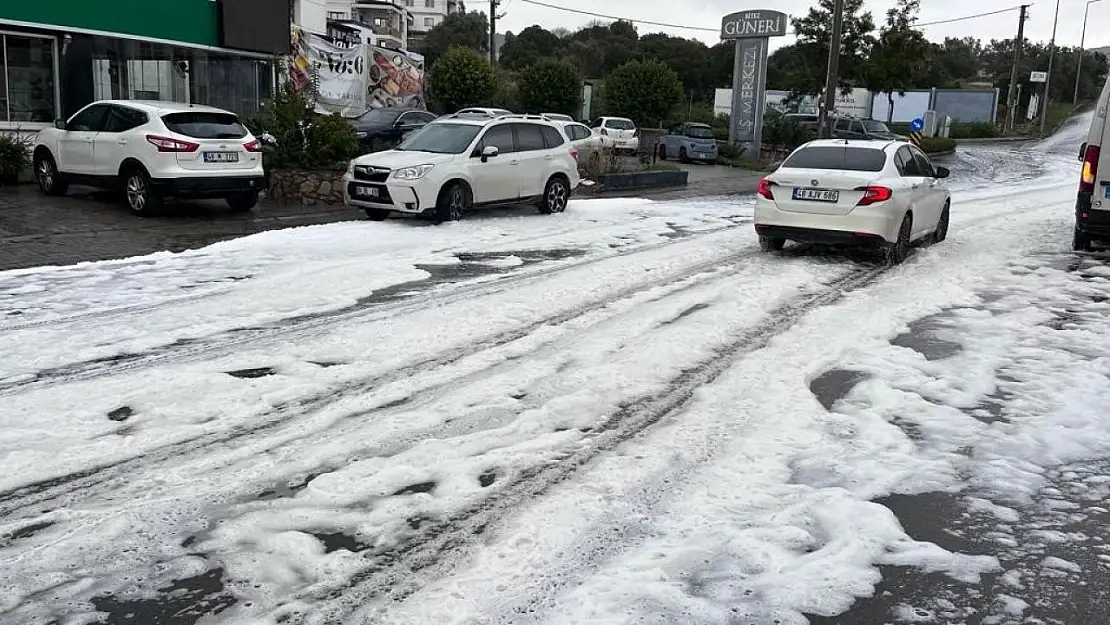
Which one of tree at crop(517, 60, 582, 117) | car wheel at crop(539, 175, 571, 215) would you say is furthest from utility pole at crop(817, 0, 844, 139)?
car wheel at crop(539, 175, 571, 215)

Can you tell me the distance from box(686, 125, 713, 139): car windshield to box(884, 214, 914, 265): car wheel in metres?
21.7

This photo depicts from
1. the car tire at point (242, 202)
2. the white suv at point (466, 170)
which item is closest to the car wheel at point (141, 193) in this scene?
the car tire at point (242, 202)

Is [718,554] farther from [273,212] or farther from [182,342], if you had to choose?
[273,212]

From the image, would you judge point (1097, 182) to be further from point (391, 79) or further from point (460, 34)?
point (460, 34)

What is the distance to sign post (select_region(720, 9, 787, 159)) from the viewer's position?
33.1 metres

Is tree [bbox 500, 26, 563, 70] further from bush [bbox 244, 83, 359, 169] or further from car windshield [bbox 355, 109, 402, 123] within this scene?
bush [bbox 244, 83, 359, 169]

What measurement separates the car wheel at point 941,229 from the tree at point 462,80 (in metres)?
30.0

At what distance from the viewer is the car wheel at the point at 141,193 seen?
547 inches

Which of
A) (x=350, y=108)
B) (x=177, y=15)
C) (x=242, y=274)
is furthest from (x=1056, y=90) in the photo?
(x=242, y=274)

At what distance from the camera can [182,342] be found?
727 cm

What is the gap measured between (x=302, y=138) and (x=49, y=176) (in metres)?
4.02

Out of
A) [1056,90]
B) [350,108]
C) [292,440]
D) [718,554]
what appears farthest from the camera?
[1056,90]

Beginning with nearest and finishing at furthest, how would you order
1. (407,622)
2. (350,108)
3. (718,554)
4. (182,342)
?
(407,622)
(718,554)
(182,342)
(350,108)

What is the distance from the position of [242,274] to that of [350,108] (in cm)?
2742
